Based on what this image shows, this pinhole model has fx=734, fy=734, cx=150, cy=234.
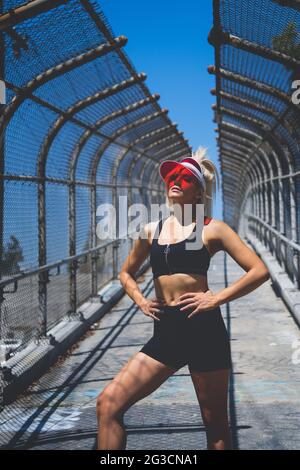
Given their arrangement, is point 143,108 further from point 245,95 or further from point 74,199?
point 74,199

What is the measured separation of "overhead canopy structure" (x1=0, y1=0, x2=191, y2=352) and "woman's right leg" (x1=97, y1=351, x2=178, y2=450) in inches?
89.9

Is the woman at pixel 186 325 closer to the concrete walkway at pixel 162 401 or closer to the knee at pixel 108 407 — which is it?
the knee at pixel 108 407

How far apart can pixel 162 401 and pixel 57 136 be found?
333cm

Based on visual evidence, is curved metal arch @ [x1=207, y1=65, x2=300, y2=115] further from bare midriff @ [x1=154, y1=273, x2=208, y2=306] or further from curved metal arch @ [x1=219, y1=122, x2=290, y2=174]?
bare midriff @ [x1=154, y1=273, x2=208, y2=306]

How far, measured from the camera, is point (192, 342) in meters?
3.33

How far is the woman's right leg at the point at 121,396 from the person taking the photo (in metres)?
3.20

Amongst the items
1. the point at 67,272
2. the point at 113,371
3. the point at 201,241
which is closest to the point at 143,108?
the point at 67,272

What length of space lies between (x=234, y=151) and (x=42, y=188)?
10567 millimetres

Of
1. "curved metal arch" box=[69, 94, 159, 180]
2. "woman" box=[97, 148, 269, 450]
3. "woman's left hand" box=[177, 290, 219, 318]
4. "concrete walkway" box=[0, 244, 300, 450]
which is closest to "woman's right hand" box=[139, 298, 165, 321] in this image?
"woman" box=[97, 148, 269, 450]

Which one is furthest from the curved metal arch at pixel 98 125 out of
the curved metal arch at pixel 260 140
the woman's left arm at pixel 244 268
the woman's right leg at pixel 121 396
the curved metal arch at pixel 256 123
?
the woman's right leg at pixel 121 396

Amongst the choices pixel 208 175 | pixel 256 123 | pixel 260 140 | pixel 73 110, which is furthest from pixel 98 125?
pixel 208 175

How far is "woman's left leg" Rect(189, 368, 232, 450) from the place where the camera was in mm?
3277

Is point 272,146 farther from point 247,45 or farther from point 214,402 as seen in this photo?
point 214,402

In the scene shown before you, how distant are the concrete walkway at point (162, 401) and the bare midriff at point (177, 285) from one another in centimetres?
130
